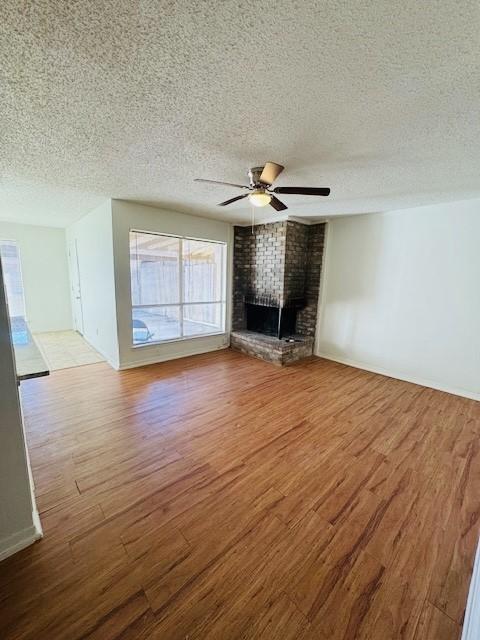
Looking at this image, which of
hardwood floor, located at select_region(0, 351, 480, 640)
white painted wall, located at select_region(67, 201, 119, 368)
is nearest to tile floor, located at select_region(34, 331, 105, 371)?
white painted wall, located at select_region(67, 201, 119, 368)

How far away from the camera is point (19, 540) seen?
139 cm

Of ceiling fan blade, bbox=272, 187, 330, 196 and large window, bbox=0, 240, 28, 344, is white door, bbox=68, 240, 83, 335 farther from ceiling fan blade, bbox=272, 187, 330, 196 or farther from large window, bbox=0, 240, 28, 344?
ceiling fan blade, bbox=272, 187, 330, 196

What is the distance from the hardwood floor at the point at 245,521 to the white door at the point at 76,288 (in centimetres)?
318

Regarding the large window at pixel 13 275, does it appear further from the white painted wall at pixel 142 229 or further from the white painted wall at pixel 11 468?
the white painted wall at pixel 11 468

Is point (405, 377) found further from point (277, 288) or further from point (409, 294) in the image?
point (277, 288)

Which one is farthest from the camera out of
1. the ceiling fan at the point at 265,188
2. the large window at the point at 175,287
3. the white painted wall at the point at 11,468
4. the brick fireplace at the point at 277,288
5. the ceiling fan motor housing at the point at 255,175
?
the brick fireplace at the point at 277,288

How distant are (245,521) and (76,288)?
19.5 feet

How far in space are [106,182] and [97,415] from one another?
2.65 m

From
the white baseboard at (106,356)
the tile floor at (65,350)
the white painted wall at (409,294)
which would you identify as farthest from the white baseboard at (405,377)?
the tile floor at (65,350)

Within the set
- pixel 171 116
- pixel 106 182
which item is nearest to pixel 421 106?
pixel 171 116

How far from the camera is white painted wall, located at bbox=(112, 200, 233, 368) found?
3.75m

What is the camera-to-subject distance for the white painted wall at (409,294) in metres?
3.33

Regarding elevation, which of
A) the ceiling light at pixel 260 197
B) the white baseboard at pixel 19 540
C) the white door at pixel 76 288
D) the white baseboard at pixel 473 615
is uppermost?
the ceiling light at pixel 260 197

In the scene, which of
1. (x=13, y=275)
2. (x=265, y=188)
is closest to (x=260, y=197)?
(x=265, y=188)
